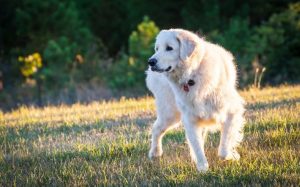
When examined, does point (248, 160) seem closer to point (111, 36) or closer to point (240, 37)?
point (240, 37)

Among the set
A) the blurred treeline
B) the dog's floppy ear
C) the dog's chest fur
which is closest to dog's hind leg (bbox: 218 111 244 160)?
the dog's chest fur

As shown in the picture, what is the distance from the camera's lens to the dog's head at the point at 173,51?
603 centimetres

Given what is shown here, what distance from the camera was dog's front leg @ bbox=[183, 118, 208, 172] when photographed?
5.77 m

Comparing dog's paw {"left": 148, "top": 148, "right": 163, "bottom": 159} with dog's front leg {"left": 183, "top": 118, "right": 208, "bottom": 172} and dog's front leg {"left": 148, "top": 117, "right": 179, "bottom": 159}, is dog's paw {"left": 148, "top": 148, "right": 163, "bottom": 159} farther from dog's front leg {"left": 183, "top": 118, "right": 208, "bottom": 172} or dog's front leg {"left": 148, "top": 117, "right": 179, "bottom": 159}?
dog's front leg {"left": 183, "top": 118, "right": 208, "bottom": 172}

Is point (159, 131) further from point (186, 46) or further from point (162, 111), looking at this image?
point (186, 46)

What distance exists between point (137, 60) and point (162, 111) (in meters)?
10.3

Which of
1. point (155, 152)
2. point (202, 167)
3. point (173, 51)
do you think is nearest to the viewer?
point (202, 167)

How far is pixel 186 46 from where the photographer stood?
6039 mm

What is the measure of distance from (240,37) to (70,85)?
5.75 metres

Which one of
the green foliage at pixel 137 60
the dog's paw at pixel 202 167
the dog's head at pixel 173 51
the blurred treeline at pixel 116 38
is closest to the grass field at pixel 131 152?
the dog's paw at pixel 202 167

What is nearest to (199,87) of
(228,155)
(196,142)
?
(196,142)

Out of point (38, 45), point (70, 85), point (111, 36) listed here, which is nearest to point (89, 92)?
point (70, 85)

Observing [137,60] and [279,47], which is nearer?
[137,60]

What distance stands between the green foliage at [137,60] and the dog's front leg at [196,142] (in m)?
10.8
